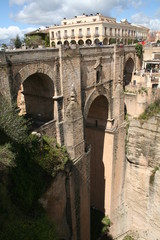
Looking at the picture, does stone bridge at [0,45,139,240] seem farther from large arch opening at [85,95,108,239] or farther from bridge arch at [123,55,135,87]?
bridge arch at [123,55,135,87]

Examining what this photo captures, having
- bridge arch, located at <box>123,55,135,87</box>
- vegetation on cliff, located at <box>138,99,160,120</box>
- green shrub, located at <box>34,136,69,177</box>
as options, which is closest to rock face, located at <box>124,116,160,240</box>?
vegetation on cliff, located at <box>138,99,160,120</box>

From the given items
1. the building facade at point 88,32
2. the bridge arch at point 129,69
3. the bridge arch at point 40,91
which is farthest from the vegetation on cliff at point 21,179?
the building facade at point 88,32

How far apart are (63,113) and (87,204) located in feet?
18.9

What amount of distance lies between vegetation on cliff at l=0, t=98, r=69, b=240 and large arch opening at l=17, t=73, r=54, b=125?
6.17 feet

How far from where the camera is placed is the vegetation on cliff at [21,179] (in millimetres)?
5785

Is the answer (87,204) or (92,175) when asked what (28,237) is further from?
(92,175)

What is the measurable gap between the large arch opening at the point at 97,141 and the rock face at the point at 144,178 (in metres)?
1.96

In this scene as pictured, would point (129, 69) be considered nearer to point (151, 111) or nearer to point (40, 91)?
point (151, 111)

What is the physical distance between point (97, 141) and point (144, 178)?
4.09m

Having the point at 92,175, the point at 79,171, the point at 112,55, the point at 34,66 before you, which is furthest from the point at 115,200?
the point at 34,66

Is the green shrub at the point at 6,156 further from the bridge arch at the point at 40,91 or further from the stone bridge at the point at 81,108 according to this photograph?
the bridge arch at the point at 40,91

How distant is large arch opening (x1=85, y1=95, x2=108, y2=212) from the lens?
1438cm

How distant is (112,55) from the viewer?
518 inches

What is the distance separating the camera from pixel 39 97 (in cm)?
1023
